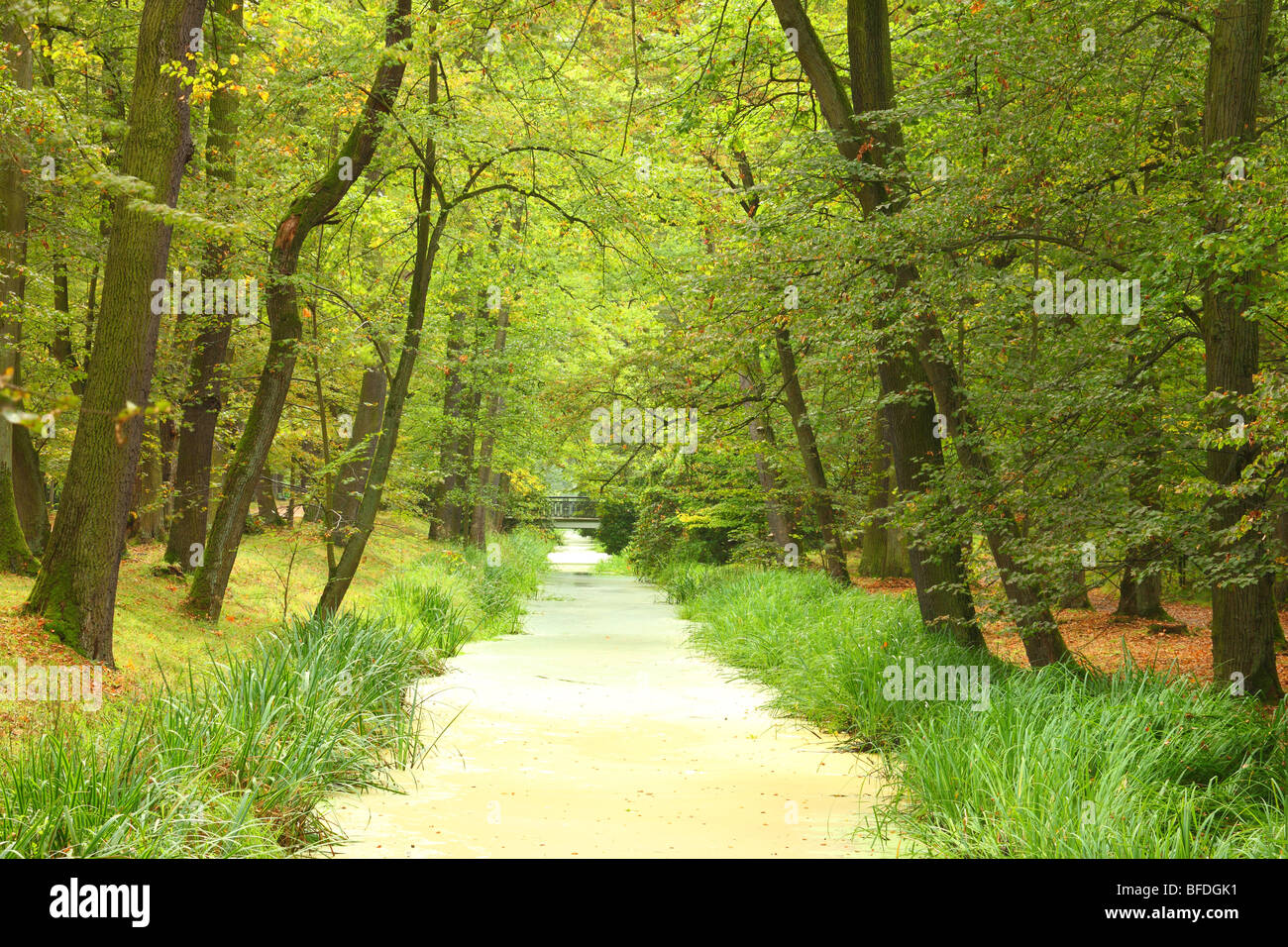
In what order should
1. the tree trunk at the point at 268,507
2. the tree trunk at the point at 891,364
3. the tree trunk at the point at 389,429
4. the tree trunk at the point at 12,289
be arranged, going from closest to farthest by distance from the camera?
the tree trunk at the point at 891,364
the tree trunk at the point at 12,289
the tree trunk at the point at 389,429
the tree trunk at the point at 268,507

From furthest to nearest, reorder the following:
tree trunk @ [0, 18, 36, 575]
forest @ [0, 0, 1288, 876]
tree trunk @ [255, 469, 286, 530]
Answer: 1. tree trunk @ [255, 469, 286, 530]
2. tree trunk @ [0, 18, 36, 575]
3. forest @ [0, 0, 1288, 876]

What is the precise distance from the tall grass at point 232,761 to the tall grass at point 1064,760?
3.30 metres

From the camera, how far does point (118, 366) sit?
766 cm

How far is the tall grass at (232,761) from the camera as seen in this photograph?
418 cm

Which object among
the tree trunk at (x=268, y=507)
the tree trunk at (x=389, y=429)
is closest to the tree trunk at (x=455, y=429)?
the tree trunk at (x=268, y=507)

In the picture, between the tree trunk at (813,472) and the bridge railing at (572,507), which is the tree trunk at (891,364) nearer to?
the tree trunk at (813,472)

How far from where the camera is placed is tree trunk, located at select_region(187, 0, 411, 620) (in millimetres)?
10500

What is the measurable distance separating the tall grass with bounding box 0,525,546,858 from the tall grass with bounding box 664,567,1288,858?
3303 millimetres
